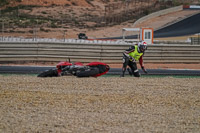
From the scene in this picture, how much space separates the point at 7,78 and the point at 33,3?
141 feet

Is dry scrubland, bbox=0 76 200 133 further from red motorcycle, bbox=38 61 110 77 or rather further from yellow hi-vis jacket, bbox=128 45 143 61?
yellow hi-vis jacket, bbox=128 45 143 61

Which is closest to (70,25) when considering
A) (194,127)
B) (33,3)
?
(33,3)

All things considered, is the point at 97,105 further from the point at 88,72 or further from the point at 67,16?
the point at 67,16

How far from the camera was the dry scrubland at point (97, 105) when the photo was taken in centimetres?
799

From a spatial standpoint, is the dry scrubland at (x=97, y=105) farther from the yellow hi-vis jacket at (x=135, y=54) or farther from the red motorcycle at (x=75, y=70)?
the yellow hi-vis jacket at (x=135, y=54)

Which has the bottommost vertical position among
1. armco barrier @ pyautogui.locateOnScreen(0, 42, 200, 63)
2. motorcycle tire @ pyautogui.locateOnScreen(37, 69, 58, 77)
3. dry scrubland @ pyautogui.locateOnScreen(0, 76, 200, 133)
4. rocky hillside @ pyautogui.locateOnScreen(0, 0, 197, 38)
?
dry scrubland @ pyautogui.locateOnScreen(0, 76, 200, 133)

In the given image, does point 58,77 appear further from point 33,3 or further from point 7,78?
point 33,3

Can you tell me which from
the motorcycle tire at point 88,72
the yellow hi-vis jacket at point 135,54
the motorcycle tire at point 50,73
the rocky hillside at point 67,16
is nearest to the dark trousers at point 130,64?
the yellow hi-vis jacket at point 135,54

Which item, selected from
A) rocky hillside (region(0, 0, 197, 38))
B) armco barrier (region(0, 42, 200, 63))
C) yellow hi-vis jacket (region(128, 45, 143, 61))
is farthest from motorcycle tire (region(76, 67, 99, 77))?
rocky hillside (region(0, 0, 197, 38))

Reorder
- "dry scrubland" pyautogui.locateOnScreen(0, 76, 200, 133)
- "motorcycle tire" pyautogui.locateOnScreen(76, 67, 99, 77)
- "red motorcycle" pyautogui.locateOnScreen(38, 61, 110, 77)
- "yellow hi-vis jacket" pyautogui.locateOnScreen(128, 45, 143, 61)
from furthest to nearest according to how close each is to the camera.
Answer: "yellow hi-vis jacket" pyautogui.locateOnScreen(128, 45, 143, 61)
"red motorcycle" pyautogui.locateOnScreen(38, 61, 110, 77)
"motorcycle tire" pyautogui.locateOnScreen(76, 67, 99, 77)
"dry scrubland" pyautogui.locateOnScreen(0, 76, 200, 133)

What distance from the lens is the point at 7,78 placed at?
14.7 m

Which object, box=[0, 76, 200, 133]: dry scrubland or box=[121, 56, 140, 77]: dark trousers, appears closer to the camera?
box=[0, 76, 200, 133]: dry scrubland

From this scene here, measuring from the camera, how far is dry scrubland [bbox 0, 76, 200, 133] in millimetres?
7988

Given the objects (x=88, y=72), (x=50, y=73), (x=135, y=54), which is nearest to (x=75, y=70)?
(x=88, y=72)
